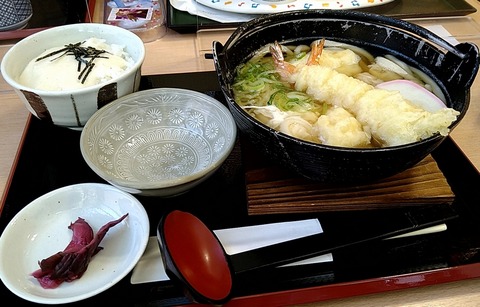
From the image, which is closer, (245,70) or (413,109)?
(413,109)

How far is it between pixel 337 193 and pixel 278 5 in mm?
1017

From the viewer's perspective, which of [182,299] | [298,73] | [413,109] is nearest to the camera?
Answer: [182,299]

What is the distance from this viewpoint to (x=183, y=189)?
105 cm

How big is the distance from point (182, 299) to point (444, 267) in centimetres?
56

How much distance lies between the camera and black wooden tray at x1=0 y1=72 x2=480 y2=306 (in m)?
0.92

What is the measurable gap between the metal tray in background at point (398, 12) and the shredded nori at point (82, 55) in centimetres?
51

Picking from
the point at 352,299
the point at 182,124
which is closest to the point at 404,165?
the point at 352,299

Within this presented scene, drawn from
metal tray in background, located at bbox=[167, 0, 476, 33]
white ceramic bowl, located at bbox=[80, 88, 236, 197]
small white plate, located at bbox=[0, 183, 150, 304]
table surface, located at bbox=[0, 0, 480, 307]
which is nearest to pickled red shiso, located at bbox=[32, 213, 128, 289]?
small white plate, located at bbox=[0, 183, 150, 304]

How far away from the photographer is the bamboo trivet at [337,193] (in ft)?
3.45

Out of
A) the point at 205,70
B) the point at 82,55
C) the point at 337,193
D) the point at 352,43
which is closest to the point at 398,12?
the point at 352,43

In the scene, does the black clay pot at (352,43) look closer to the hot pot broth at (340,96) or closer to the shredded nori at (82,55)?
the hot pot broth at (340,96)

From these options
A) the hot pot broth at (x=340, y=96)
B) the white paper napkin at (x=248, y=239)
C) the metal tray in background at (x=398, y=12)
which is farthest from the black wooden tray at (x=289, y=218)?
the metal tray in background at (x=398, y=12)

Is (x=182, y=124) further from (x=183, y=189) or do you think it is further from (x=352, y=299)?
(x=352, y=299)

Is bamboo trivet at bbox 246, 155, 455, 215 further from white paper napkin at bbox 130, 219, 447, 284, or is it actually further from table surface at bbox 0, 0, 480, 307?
table surface at bbox 0, 0, 480, 307
